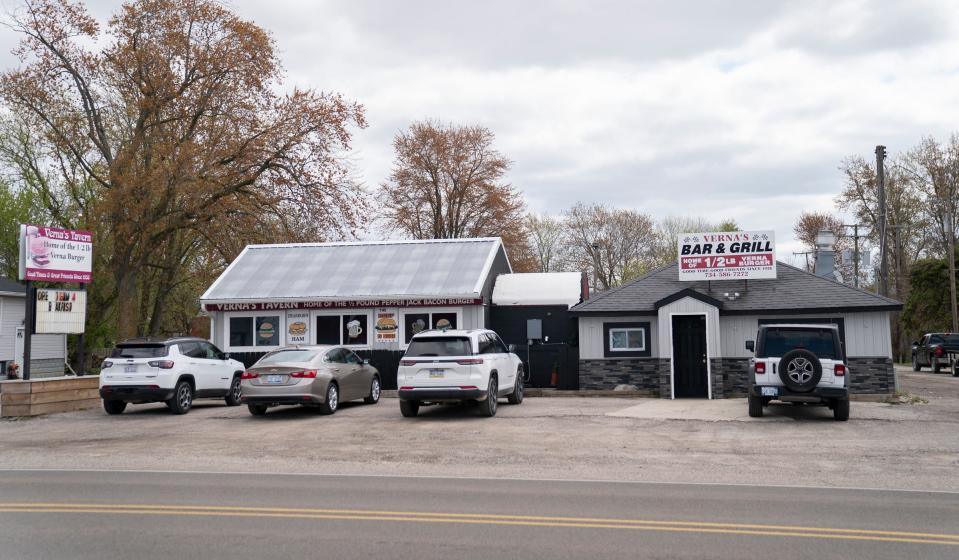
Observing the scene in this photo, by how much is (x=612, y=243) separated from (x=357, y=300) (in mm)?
39450

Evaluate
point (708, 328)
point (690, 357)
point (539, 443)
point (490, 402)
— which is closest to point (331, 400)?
point (490, 402)

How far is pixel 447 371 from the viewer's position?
55.0 feet

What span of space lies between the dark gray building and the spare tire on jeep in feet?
20.8

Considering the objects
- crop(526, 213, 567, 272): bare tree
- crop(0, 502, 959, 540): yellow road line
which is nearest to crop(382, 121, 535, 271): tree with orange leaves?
crop(526, 213, 567, 272): bare tree

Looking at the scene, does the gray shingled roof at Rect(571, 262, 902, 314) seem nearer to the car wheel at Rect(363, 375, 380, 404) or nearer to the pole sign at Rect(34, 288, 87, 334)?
the car wheel at Rect(363, 375, 380, 404)

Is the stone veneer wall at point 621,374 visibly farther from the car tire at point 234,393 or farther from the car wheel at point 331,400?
the car tire at point 234,393

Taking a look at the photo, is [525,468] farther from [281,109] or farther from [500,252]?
[281,109]

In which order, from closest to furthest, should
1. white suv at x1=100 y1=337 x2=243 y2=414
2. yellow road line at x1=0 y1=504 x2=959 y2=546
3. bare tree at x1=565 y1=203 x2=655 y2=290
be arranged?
yellow road line at x1=0 y1=504 x2=959 y2=546
white suv at x1=100 y1=337 x2=243 y2=414
bare tree at x1=565 y1=203 x2=655 y2=290

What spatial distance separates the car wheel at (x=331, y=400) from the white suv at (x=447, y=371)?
1.77 m

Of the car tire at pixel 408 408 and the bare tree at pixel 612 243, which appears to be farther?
the bare tree at pixel 612 243

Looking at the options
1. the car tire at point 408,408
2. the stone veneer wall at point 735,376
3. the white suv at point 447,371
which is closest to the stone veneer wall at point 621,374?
the stone veneer wall at point 735,376

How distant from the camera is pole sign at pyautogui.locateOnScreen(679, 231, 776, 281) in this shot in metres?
23.6

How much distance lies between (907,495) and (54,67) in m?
34.0

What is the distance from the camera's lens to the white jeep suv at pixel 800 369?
15.9 meters
